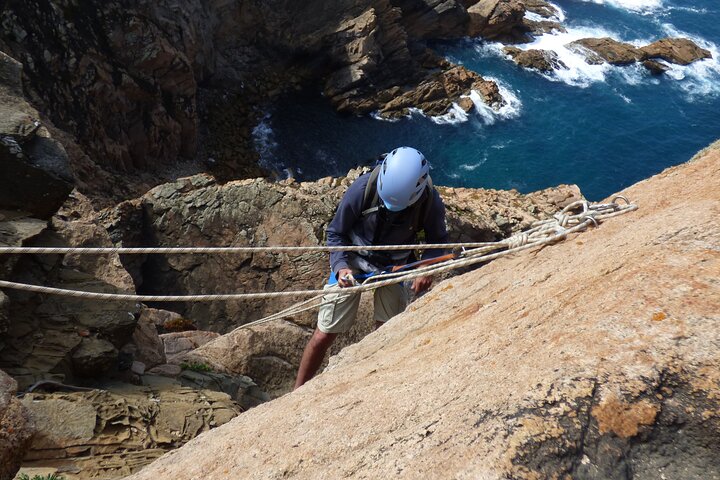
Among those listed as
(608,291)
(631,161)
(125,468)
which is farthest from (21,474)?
(631,161)

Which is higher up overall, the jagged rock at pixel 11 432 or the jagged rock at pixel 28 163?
the jagged rock at pixel 28 163

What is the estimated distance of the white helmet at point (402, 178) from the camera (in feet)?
19.4

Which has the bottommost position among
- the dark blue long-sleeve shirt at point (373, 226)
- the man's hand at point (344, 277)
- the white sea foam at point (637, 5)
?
the white sea foam at point (637, 5)

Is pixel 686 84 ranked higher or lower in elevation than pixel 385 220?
lower

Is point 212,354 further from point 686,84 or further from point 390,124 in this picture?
point 686,84

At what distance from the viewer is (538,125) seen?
40.4 metres

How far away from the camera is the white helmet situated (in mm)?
5918

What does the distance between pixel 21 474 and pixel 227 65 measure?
119 ft

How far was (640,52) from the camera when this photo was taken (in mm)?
49281

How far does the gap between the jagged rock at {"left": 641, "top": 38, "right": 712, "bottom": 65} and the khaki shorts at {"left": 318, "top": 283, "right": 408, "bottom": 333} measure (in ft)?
170

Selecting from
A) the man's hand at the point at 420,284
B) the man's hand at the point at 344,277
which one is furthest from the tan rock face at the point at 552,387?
the man's hand at the point at 420,284

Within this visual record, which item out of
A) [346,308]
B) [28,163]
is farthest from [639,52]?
[28,163]

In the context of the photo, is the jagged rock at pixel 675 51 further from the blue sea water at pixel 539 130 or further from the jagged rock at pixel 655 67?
the jagged rock at pixel 655 67

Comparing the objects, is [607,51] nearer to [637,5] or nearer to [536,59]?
[536,59]
